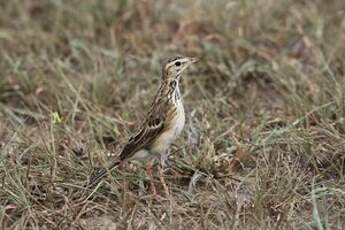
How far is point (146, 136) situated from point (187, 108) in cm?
125

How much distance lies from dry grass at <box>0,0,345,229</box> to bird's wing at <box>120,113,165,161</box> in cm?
19

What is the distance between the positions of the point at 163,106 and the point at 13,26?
11.2 ft

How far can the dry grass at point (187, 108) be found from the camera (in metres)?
5.27

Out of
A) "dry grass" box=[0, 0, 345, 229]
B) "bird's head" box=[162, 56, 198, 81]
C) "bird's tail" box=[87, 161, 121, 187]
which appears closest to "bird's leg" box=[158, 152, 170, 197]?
"dry grass" box=[0, 0, 345, 229]

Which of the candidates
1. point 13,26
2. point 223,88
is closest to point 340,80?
point 223,88

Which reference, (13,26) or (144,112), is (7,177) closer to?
(144,112)

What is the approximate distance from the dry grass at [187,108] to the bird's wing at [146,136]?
0.64 feet

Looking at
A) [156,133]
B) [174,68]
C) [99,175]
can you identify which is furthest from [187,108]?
[99,175]

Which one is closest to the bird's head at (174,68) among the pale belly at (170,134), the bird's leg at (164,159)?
the pale belly at (170,134)

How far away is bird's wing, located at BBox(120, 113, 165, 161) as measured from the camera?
5.60 meters

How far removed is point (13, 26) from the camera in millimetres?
8617

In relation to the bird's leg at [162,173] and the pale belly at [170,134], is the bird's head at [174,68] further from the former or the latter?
the bird's leg at [162,173]

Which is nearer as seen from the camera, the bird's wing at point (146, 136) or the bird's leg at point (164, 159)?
the bird's wing at point (146, 136)

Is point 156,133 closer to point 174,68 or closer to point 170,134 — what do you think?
point 170,134
